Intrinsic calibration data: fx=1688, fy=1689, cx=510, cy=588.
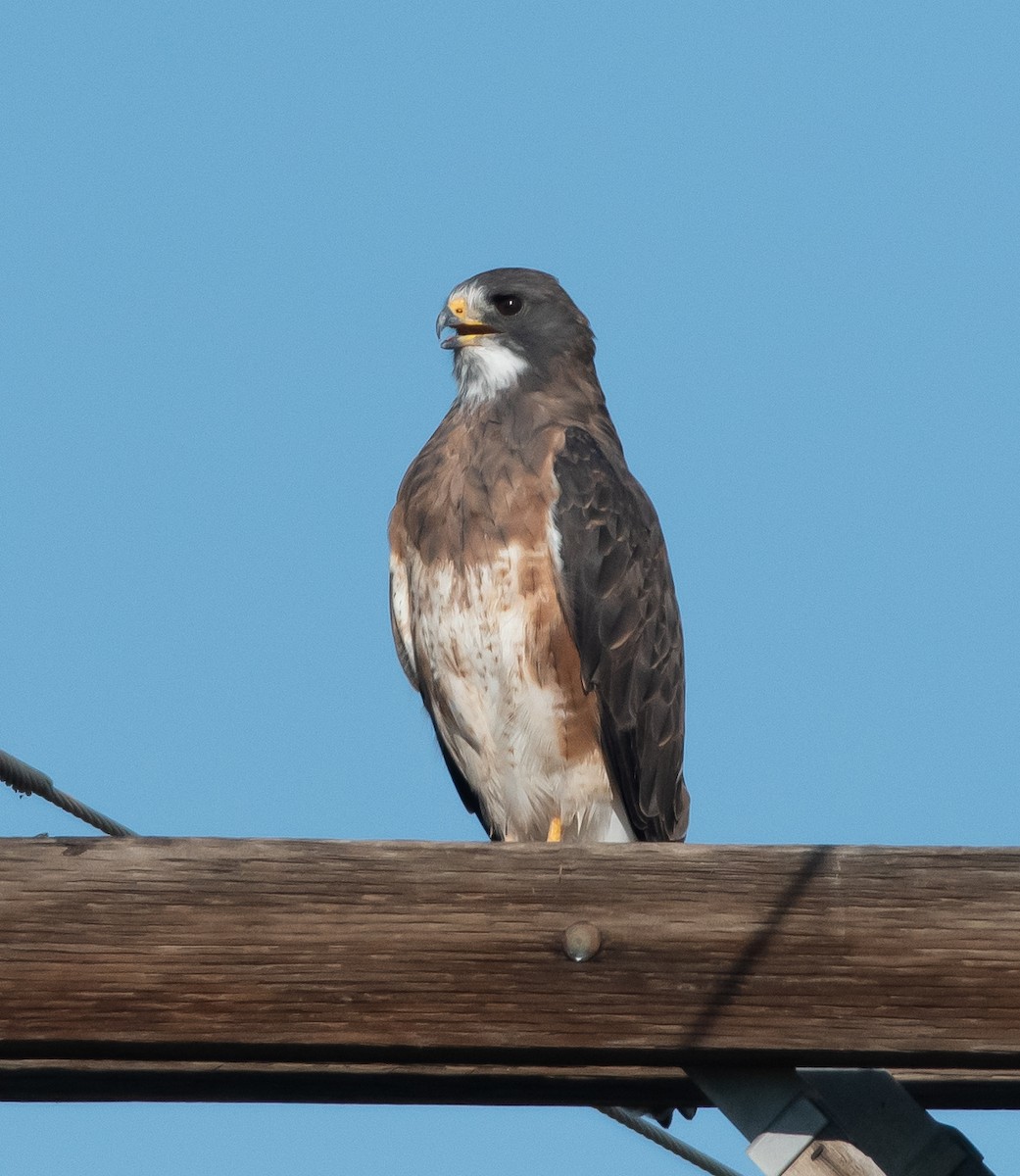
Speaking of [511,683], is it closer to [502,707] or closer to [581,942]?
[502,707]

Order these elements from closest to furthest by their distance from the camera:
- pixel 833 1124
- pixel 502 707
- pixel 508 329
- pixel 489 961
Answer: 1. pixel 833 1124
2. pixel 489 961
3. pixel 502 707
4. pixel 508 329

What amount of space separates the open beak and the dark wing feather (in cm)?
64

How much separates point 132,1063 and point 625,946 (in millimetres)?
680

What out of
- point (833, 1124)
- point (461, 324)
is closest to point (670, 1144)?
point (833, 1124)

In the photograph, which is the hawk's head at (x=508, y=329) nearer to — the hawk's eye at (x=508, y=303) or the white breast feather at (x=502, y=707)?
the hawk's eye at (x=508, y=303)

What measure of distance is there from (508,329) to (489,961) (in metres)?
4.30

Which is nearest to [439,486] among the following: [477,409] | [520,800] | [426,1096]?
[477,409]

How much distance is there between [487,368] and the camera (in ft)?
20.3

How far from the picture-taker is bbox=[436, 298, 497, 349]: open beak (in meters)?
6.24

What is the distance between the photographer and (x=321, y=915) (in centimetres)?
228

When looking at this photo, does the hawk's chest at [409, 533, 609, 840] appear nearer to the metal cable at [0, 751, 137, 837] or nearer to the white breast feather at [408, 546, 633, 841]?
the white breast feather at [408, 546, 633, 841]

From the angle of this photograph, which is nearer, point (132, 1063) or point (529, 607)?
point (132, 1063)

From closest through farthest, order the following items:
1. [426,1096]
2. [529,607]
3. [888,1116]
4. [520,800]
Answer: [888,1116] < [426,1096] < [529,607] < [520,800]

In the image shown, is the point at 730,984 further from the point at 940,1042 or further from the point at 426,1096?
the point at 426,1096
